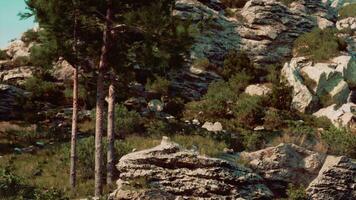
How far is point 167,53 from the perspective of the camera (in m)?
19.6

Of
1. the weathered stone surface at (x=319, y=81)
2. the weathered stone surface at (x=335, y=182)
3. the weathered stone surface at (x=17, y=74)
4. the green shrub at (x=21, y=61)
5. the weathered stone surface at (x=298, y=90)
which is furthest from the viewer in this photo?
the green shrub at (x=21, y=61)

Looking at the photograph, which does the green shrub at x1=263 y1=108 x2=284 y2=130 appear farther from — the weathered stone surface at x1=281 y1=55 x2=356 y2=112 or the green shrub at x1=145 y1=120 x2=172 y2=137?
the green shrub at x1=145 y1=120 x2=172 y2=137

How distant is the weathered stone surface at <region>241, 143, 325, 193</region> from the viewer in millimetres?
19172

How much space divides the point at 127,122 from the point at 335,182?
1094 cm

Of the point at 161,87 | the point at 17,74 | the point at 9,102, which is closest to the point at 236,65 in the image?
the point at 161,87

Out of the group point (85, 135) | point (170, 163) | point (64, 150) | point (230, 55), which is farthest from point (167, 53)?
point (230, 55)

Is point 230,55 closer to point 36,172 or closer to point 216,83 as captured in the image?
point 216,83

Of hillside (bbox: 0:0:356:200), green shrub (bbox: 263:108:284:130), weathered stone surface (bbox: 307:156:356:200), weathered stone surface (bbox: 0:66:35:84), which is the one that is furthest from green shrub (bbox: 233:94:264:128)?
weathered stone surface (bbox: 0:66:35:84)

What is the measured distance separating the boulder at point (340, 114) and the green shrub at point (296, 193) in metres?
12.8

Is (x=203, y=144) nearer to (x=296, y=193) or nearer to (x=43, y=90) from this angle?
(x=296, y=193)

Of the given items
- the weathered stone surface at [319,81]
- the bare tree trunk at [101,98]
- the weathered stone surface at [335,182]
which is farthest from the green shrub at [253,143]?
the weathered stone surface at [319,81]

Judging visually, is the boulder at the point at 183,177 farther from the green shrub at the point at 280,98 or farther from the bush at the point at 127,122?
the green shrub at the point at 280,98

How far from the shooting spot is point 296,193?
1830 cm

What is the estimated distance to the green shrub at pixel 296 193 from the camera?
18.2m
